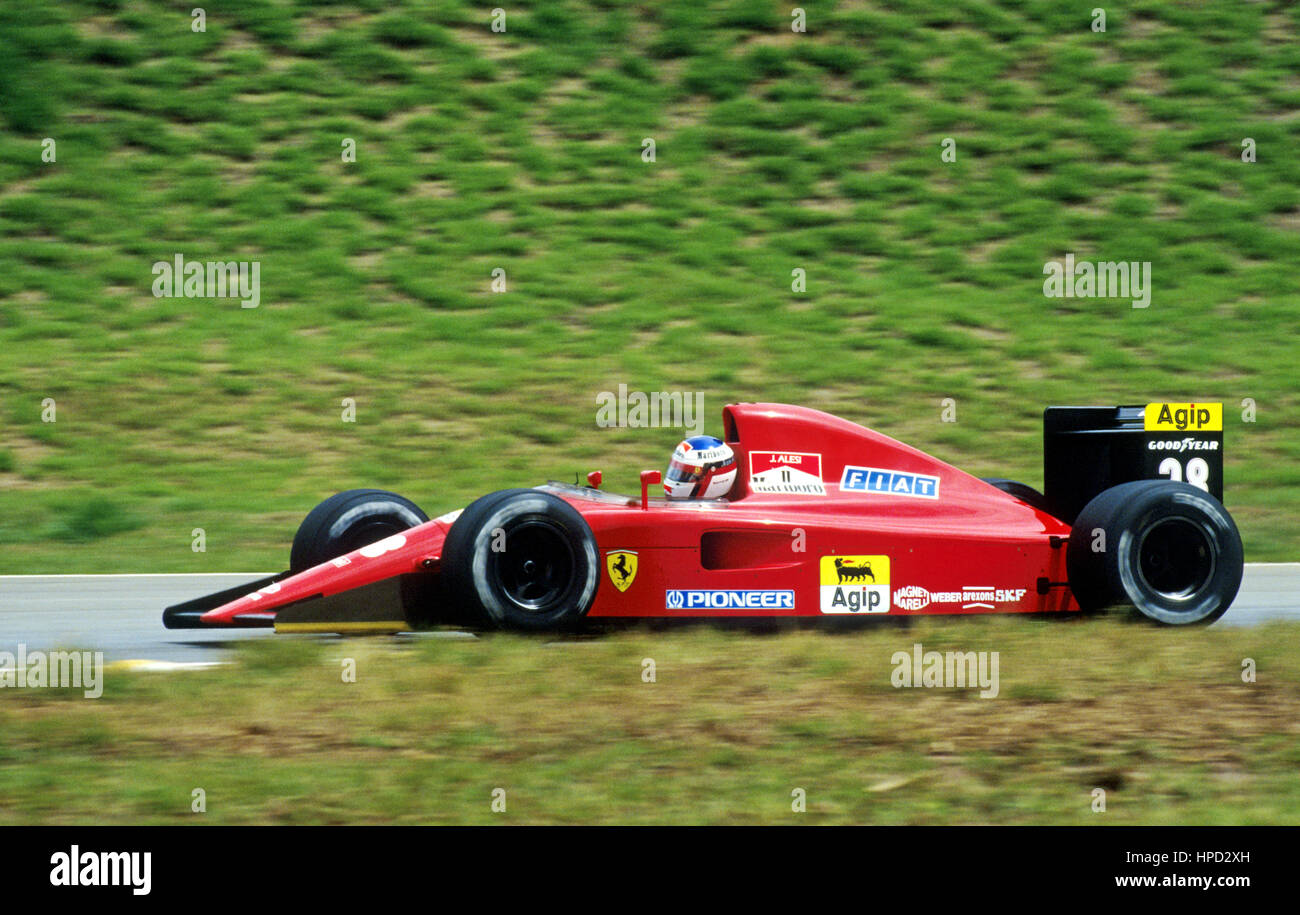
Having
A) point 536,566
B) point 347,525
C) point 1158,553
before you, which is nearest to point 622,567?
point 536,566

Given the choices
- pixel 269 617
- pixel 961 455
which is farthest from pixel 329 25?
pixel 269 617

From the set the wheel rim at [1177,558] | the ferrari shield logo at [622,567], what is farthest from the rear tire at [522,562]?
the wheel rim at [1177,558]

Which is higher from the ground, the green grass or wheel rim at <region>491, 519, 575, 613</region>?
wheel rim at <region>491, 519, 575, 613</region>

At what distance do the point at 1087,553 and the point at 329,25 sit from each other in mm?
19132

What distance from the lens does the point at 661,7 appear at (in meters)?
24.7

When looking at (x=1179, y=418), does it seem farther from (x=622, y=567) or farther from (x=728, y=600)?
(x=622, y=567)

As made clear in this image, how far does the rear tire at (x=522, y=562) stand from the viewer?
281 inches

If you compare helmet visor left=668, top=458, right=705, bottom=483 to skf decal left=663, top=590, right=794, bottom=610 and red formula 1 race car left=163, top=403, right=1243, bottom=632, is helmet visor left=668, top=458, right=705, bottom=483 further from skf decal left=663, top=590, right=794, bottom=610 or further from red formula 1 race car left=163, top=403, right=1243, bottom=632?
skf decal left=663, top=590, right=794, bottom=610

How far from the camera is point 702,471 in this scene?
7.96 m

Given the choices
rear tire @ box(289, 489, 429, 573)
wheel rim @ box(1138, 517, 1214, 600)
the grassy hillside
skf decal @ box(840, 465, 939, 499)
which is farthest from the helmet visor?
the grassy hillside

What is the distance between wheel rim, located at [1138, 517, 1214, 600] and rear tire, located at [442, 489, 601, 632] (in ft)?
9.64

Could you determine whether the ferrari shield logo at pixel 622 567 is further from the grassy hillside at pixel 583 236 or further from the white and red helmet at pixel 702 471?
the grassy hillside at pixel 583 236

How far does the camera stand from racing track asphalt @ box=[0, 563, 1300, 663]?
7.93 m

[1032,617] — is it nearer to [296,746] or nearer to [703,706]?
[703,706]
